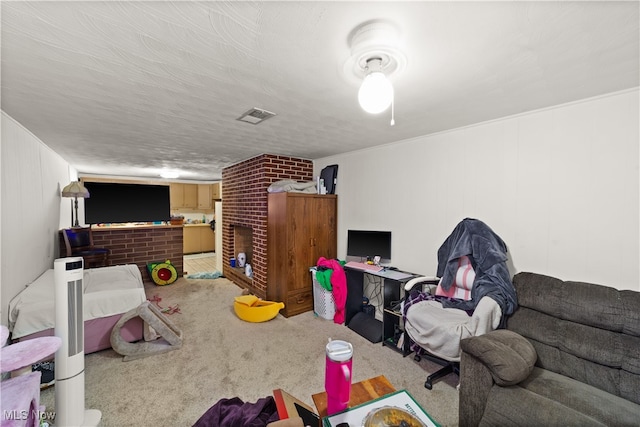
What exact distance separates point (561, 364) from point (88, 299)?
392cm

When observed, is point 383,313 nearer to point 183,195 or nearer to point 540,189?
point 540,189

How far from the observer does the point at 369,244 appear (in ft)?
10.8

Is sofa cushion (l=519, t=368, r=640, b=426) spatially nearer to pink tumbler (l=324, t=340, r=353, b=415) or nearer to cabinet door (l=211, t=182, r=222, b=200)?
pink tumbler (l=324, t=340, r=353, b=415)

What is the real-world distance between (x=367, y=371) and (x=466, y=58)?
7.93 feet

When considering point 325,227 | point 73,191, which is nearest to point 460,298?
point 325,227

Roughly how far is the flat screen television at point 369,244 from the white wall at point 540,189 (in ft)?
0.41

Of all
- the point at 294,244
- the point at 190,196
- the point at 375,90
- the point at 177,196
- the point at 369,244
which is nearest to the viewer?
the point at 375,90

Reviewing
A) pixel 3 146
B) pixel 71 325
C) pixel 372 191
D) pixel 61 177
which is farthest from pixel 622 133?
pixel 61 177

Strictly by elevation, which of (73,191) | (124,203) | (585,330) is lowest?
(585,330)

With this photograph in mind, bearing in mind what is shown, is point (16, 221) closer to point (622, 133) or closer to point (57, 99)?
point (57, 99)

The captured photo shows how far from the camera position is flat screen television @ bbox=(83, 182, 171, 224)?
5.17 meters

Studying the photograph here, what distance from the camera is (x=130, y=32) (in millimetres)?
1107

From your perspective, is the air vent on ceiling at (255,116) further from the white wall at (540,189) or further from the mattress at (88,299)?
the mattress at (88,299)

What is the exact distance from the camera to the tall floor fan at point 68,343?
153cm
